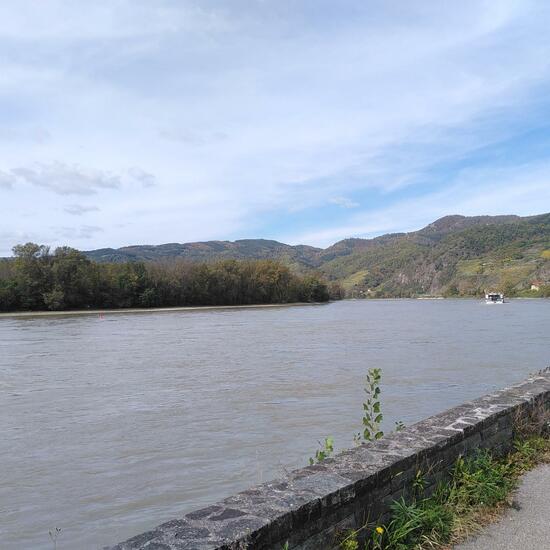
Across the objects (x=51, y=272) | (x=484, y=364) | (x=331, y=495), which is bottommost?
(x=484, y=364)

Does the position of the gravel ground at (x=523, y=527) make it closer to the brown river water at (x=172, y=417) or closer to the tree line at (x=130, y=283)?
the brown river water at (x=172, y=417)

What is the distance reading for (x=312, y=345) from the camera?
2814cm

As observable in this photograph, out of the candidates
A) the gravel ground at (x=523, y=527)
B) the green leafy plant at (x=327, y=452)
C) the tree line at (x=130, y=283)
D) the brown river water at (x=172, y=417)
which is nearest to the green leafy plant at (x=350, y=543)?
the gravel ground at (x=523, y=527)

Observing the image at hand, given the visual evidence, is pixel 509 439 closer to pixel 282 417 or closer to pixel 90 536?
pixel 90 536

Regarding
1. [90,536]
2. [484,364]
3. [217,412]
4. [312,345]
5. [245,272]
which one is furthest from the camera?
[245,272]

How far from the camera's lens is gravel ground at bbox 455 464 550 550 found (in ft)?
11.5

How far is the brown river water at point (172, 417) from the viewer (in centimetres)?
652

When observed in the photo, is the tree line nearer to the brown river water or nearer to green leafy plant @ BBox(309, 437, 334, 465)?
the brown river water

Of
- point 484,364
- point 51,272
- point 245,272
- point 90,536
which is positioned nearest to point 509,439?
point 90,536

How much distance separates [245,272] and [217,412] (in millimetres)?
96048

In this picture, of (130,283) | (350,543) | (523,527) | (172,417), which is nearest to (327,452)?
(523,527)

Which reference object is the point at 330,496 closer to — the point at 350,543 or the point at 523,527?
the point at 350,543

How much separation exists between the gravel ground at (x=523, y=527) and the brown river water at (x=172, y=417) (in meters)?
3.78

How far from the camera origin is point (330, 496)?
301 centimetres
